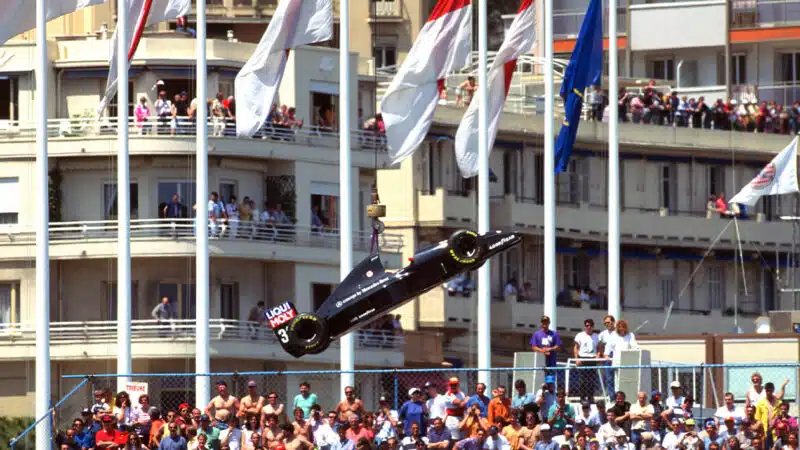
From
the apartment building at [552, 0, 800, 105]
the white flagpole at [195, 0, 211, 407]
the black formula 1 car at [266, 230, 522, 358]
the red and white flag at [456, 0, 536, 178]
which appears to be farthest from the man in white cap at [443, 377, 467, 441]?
the apartment building at [552, 0, 800, 105]

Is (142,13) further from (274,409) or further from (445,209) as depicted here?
(445,209)

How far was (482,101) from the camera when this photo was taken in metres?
69.9

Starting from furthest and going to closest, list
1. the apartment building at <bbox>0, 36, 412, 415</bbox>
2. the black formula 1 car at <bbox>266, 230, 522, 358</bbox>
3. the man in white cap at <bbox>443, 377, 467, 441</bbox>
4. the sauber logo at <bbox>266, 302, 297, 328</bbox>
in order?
the apartment building at <bbox>0, 36, 412, 415</bbox> < the man in white cap at <bbox>443, 377, 467, 441</bbox> < the sauber logo at <bbox>266, 302, 297, 328</bbox> < the black formula 1 car at <bbox>266, 230, 522, 358</bbox>

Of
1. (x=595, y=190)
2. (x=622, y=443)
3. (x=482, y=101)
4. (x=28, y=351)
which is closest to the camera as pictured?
(x=622, y=443)

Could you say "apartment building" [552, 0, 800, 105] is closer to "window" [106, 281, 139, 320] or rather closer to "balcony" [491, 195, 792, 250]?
"balcony" [491, 195, 792, 250]

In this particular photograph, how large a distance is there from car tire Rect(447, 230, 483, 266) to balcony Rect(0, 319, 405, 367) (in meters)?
29.9

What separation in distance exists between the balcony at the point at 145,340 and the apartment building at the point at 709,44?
28.9 m

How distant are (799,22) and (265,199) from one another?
2960 cm

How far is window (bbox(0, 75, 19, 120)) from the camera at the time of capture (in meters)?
87.8

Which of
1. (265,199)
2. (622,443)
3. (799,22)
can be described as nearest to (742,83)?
(799,22)

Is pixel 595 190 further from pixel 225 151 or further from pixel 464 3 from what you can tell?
pixel 464 3

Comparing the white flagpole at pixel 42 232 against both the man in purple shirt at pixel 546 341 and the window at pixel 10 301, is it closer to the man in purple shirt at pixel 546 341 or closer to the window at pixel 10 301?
the man in purple shirt at pixel 546 341

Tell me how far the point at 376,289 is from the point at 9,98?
113ft

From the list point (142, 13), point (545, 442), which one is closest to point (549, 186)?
point (142, 13)
